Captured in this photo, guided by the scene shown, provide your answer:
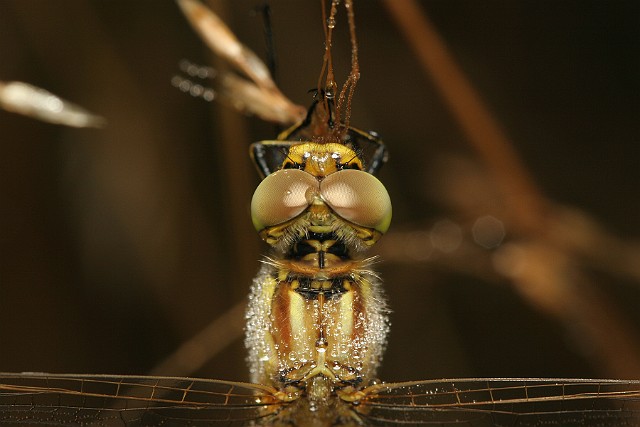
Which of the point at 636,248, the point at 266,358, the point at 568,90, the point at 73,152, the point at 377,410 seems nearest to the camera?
the point at 377,410

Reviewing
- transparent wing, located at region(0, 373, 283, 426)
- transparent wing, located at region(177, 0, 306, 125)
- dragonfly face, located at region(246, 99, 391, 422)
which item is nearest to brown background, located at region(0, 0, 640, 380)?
transparent wing, located at region(177, 0, 306, 125)

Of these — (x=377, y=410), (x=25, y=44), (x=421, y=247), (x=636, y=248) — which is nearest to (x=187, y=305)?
(x=421, y=247)

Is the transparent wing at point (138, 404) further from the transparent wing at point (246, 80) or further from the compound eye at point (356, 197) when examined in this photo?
the transparent wing at point (246, 80)

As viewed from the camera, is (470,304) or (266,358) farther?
(470,304)

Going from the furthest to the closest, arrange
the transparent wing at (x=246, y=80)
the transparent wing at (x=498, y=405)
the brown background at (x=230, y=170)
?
the brown background at (x=230, y=170), the transparent wing at (x=246, y=80), the transparent wing at (x=498, y=405)

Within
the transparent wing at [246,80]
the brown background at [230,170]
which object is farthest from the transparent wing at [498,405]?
the brown background at [230,170]

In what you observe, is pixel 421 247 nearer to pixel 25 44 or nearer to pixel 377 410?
pixel 377 410

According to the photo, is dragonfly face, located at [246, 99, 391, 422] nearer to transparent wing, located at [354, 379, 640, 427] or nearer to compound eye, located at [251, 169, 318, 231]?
compound eye, located at [251, 169, 318, 231]
